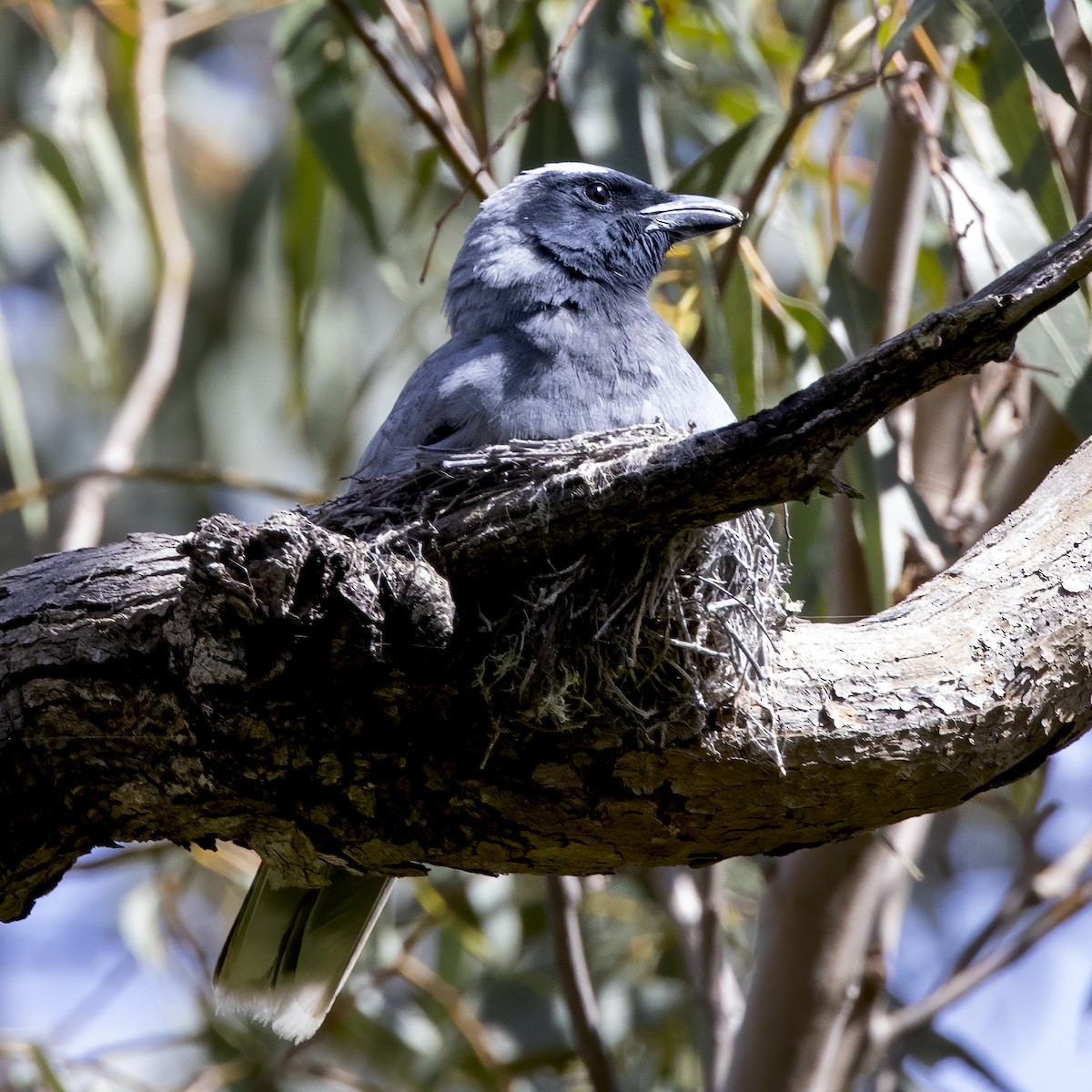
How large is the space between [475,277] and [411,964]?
241 centimetres

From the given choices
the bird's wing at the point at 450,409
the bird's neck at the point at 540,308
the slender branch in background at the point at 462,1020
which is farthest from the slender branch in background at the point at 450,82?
the slender branch in background at the point at 462,1020

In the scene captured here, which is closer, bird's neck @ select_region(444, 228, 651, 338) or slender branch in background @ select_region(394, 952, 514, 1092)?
bird's neck @ select_region(444, 228, 651, 338)

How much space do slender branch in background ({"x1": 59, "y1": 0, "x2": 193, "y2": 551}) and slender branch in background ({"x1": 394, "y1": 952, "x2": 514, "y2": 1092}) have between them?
63.7 inches

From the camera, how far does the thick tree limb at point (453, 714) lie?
2053 mm

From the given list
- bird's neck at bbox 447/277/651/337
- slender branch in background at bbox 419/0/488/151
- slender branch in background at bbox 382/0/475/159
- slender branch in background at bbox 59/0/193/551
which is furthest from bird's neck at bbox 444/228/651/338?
slender branch in background at bbox 59/0/193/551

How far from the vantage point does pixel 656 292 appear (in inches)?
179

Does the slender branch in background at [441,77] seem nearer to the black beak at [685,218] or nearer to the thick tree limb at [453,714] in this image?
the black beak at [685,218]

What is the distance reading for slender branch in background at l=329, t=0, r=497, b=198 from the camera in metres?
3.69

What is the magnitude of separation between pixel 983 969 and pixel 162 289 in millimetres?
3273

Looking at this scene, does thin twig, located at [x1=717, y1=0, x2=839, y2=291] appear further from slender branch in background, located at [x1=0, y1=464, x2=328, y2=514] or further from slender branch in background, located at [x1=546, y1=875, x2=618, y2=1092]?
slender branch in background, located at [x1=546, y1=875, x2=618, y2=1092]

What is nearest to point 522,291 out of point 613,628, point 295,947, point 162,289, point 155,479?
point 613,628

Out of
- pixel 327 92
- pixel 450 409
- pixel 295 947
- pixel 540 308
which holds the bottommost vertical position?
pixel 295 947

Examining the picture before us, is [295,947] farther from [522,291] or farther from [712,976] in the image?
[522,291]

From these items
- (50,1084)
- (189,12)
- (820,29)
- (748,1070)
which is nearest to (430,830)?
(748,1070)
